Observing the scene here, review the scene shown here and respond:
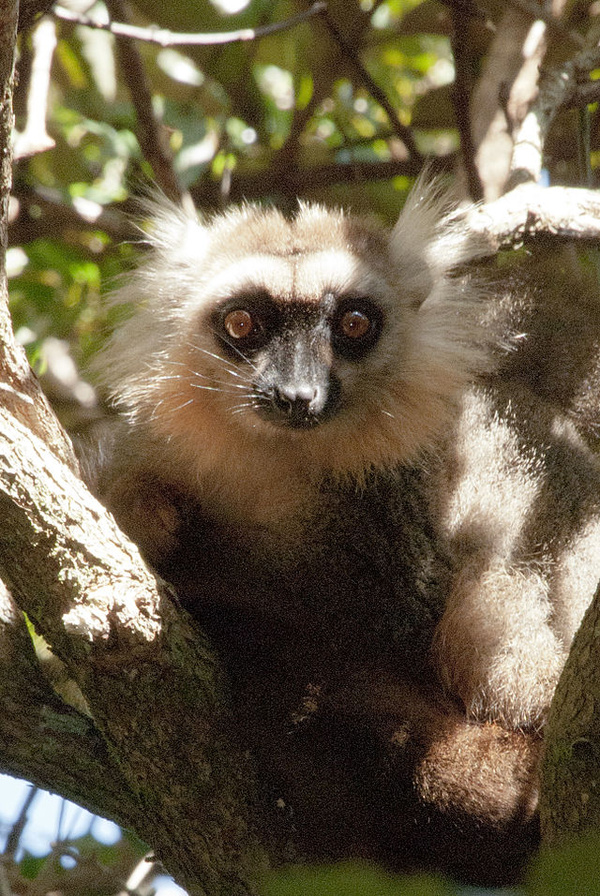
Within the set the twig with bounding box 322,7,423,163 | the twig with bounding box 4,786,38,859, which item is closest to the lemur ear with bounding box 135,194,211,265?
the twig with bounding box 322,7,423,163

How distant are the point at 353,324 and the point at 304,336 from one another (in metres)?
0.26

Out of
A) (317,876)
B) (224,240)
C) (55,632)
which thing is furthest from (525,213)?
(317,876)

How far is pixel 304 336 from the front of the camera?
3.82 meters

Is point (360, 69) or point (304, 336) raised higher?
point (360, 69)

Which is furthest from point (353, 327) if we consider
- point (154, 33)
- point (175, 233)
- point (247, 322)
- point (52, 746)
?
point (52, 746)

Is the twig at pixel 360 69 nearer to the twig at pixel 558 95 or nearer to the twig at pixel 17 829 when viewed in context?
the twig at pixel 558 95

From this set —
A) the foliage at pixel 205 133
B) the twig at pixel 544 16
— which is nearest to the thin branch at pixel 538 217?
the foliage at pixel 205 133

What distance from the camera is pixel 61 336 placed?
6258mm

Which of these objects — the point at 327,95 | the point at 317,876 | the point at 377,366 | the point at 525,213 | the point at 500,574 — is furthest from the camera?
the point at 327,95

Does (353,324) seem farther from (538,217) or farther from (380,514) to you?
(538,217)

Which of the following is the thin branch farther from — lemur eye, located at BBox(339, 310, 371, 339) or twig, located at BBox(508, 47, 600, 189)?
lemur eye, located at BBox(339, 310, 371, 339)

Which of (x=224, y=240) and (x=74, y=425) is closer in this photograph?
(x=224, y=240)

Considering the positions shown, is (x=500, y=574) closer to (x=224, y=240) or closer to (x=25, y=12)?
(x=224, y=240)

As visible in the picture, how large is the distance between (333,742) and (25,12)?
3.08 m
